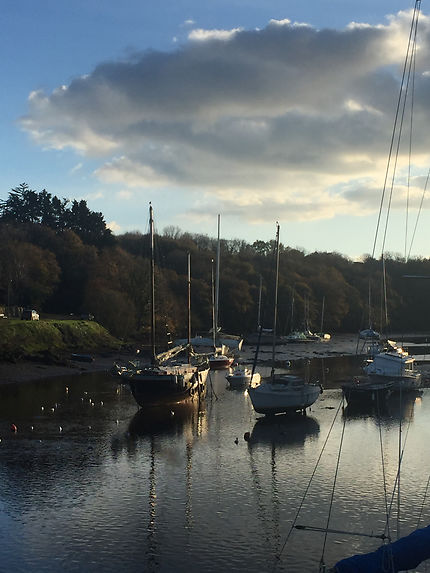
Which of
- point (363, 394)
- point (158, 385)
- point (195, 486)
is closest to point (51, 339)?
point (158, 385)

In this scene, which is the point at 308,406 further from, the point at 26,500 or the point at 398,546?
the point at 398,546

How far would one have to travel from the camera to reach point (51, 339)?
101625 millimetres

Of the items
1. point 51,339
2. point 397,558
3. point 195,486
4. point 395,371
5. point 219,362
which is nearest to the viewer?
point 397,558

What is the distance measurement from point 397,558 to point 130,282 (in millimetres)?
122005

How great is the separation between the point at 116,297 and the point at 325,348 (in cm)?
4653

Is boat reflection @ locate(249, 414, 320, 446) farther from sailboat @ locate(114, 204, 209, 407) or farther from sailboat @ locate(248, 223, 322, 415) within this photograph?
sailboat @ locate(114, 204, 209, 407)

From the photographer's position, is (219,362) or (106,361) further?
(219,362)

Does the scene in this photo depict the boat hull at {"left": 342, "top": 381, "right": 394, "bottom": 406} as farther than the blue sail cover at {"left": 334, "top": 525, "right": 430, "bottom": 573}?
Yes

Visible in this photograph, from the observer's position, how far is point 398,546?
1872 centimetres

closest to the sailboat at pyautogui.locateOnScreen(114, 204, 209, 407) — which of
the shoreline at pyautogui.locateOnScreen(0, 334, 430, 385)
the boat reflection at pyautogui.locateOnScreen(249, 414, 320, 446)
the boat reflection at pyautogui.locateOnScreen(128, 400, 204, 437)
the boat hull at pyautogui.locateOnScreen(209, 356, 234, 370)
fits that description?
the boat reflection at pyautogui.locateOnScreen(128, 400, 204, 437)

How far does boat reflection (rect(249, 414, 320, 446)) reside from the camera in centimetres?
4812

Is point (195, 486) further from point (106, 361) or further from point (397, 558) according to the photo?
point (106, 361)

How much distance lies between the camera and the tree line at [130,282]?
127m

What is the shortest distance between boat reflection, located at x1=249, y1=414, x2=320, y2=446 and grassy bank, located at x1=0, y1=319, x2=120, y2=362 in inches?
1675
